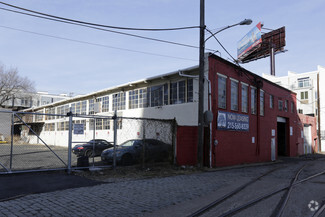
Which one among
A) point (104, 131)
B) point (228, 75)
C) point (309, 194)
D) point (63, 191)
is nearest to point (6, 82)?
point (104, 131)

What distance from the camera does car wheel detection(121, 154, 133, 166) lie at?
41.4 ft

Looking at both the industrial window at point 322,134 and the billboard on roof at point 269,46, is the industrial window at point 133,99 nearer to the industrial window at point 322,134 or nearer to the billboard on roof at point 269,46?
the billboard on roof at point 269,46

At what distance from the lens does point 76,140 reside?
1061 inches

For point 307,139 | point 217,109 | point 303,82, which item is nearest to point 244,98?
point 217,109

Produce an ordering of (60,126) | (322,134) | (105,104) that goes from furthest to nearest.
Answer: (322,134) → (60,126) → (105,104)

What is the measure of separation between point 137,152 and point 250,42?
37930 millimetres

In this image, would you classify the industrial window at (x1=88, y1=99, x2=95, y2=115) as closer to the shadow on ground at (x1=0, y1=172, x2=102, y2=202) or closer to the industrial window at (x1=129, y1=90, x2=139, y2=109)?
the industrial window at (x1=129, y1=90, x2=139, y2=109)

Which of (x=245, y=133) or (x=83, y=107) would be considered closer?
(x=245, y=133)

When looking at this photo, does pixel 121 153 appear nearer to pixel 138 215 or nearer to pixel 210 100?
pixel 210 100

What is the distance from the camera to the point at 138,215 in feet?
18.5

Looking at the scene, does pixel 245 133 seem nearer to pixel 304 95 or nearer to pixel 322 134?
pixel 322 134

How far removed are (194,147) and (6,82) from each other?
1727 inches

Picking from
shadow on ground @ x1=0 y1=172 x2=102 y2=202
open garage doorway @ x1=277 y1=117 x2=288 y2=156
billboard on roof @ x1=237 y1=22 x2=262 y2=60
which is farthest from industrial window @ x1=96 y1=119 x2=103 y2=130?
billboard on roof @ x1=237 y1=22 x2=262 y2=60

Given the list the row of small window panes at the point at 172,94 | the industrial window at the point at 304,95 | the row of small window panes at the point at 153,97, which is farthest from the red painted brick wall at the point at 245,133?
the industrial window at the point at 304,95
